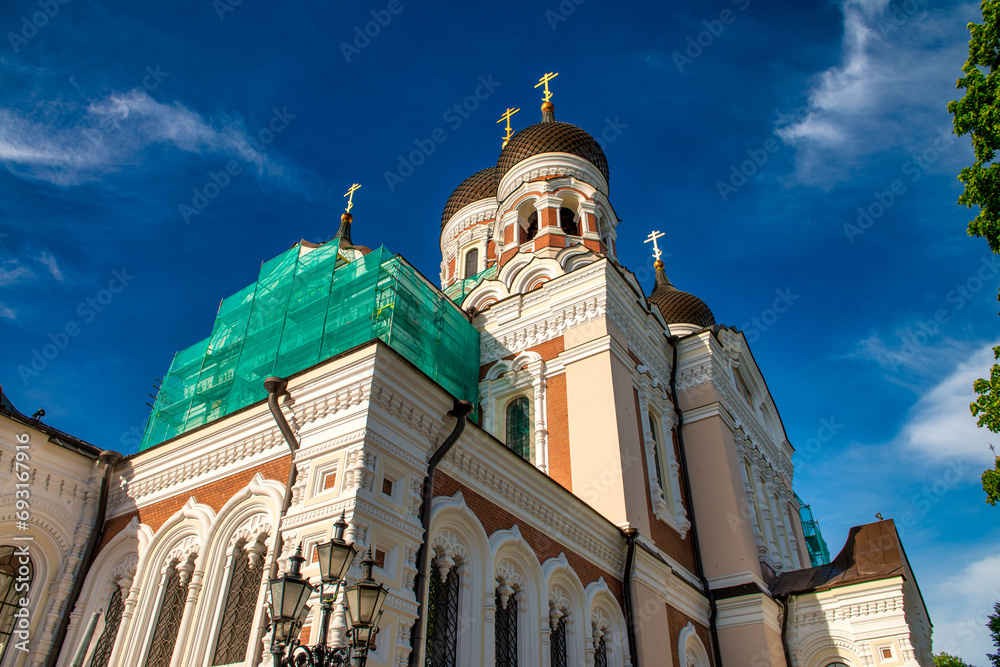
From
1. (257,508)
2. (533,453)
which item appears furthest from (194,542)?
(533,453)

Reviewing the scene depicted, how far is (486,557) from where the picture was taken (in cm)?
817

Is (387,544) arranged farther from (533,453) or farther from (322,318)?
(533,453)

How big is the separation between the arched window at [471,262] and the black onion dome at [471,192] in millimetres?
2039

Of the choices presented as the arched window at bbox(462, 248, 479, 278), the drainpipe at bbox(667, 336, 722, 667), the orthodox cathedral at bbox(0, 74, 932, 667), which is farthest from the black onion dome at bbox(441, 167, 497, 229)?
the drainpipe at bbox(667, 336, 722, 667)

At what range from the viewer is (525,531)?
9016 millimetres

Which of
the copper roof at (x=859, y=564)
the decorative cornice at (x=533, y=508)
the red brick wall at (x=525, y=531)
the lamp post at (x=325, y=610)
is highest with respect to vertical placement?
the copper roof at (x=859, y=564)

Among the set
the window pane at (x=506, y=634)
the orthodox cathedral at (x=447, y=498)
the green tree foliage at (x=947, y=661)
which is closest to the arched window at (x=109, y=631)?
the orthodox cathedral at (x=447, y=498)

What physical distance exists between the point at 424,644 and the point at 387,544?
968 mm

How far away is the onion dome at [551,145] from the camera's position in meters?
18.5

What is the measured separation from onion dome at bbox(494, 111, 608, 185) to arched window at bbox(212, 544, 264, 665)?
43.5ft

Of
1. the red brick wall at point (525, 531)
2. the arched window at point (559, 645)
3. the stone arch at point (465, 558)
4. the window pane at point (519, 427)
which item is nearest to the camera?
the stone arch at point (465, 558)

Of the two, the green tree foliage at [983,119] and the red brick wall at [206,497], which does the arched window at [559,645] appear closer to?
the red brick wall at [206,497]

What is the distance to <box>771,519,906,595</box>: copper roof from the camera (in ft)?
41.8

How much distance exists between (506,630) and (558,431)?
4.69 meters
